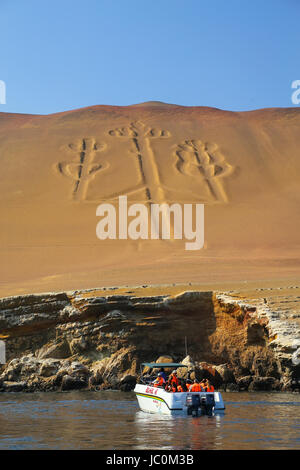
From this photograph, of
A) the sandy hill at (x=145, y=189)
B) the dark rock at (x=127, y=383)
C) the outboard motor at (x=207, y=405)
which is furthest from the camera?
the sandy hill at (x=145, y=189)

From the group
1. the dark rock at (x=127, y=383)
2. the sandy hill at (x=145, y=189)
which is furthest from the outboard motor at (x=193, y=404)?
the sandy hill at (x=145, y=189)

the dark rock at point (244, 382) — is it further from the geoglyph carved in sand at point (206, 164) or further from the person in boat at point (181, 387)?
the geoglyph carved in sand at point (206, 164)

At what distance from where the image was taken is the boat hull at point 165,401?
78.0 ft

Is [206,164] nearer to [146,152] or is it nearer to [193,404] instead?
[146,152]

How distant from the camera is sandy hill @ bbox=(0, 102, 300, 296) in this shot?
176 feet

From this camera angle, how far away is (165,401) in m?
24.4

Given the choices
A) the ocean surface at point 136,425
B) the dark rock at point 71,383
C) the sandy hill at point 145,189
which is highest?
the sandy hill at point 145,189

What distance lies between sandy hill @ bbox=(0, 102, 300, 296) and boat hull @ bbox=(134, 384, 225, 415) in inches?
806

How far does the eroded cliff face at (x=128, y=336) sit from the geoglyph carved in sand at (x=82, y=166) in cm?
3467

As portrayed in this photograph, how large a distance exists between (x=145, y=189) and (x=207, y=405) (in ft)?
156

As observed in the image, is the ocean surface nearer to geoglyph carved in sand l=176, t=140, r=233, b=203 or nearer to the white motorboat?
the white motorboat

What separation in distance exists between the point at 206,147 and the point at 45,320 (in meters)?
50.0

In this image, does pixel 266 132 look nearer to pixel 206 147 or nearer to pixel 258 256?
pixel 206 147

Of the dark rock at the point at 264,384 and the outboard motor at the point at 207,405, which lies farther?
the dark rock at the point at 264,384
